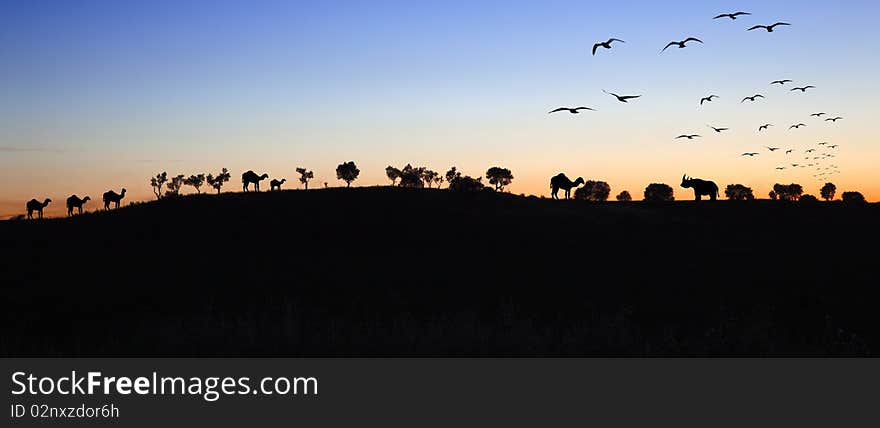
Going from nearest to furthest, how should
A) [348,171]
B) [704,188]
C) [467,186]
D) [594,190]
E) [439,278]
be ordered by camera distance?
1. [439,278]
2. [704,188]
3. [467,186]
4. [348,171]
5. [594,190]

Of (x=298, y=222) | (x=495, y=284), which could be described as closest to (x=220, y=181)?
(x=298, y=222)

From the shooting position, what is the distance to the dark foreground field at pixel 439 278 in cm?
1542

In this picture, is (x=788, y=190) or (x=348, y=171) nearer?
(x=348, y=171)

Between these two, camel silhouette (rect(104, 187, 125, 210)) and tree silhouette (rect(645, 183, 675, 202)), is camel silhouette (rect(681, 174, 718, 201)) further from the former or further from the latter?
tree silhouette (rect(645, 183, 675, 202))

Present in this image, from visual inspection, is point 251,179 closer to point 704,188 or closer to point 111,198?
point 111,198

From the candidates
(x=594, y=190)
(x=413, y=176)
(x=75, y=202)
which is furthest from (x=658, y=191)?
(x=75, y=202)

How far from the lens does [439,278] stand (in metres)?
32.2

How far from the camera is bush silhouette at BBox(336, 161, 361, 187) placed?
392 ft

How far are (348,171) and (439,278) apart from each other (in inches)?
3525

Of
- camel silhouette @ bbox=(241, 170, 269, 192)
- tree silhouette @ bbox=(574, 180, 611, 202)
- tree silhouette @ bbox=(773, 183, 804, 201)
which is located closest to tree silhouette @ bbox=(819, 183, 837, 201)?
tree silhouette @ bbox=(773, 183, 804, 201)

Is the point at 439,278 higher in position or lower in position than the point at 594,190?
lower
